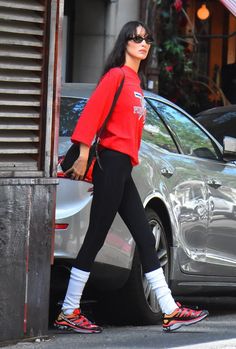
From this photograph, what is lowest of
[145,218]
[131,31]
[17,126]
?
[145,218]

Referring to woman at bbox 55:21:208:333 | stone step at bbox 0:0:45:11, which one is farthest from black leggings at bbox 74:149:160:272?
stone step at bbox 0:0:45:11

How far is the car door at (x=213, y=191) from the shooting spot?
7.08 meters

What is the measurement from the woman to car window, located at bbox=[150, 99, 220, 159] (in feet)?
4.17

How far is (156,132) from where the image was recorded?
695 cm

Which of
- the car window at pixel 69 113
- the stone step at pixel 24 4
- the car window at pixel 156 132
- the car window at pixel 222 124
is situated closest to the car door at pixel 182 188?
the car window at pixel 156 132

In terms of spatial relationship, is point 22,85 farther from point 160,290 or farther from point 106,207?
point 160,290

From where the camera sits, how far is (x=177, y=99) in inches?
589

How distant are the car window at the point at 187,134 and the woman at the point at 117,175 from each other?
50.1 inches

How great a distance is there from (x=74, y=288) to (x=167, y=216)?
1.10 metres

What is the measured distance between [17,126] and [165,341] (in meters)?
1.56

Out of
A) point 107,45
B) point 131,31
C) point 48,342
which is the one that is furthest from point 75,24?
point 48,342

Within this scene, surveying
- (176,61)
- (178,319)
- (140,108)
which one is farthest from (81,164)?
(176,61)

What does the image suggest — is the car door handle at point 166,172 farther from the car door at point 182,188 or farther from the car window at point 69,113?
the car window at point 69,113

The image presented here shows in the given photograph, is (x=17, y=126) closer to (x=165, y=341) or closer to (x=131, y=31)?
(x=131, y=31)
